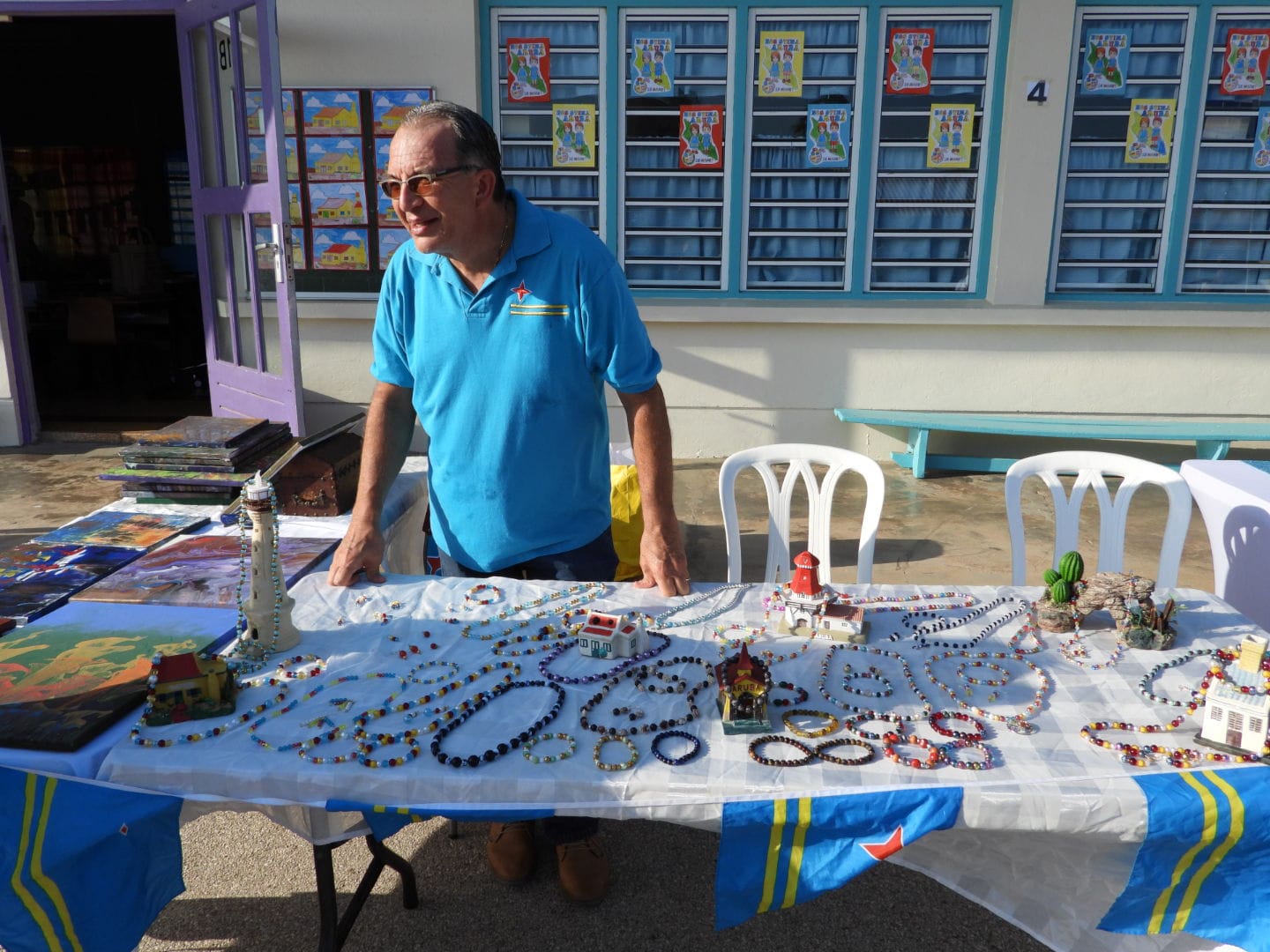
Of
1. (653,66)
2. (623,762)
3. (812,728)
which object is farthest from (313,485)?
(653,66)

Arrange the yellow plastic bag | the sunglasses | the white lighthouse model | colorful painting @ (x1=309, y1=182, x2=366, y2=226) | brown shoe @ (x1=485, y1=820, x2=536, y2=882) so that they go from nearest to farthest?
1. the white lighthouse model
2. the sunglasses
3. brown shoe @ (x1=485, y1=820, x2=536, y2=882)
4. the yellow plastic bag
5. colorful painting @ (x1=309, y1=182, x2=366, y2=226)

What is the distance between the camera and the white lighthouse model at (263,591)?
6.09 feet

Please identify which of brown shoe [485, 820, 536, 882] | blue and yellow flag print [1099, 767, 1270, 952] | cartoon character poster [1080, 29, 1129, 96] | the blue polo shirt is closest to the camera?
blue and yellow flag print [1099, 767, 1270, 952]

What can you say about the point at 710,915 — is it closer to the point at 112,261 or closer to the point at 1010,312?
the point at 1010,312

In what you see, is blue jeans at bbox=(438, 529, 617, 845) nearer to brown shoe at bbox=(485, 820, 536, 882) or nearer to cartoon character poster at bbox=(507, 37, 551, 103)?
brown shoe at bbox=(485, 820, 536, 882)

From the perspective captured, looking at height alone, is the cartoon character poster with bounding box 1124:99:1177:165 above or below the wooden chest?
above

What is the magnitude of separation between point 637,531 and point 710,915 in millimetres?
1859

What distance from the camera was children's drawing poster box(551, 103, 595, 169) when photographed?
243 inches

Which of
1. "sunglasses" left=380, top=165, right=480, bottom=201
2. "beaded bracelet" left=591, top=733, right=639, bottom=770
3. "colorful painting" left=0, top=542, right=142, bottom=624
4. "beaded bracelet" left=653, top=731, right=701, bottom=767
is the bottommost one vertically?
"beaded bracelet" left=591, top=733, right=639, bottom=770

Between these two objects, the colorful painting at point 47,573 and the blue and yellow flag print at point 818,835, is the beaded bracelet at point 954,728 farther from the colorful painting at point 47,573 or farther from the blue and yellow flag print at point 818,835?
the colorful painting at point 47,573

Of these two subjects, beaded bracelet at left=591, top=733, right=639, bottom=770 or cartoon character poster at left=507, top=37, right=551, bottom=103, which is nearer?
beaded bracelet at left=591, top=733, right=639, bottom=770

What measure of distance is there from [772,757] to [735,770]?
0.23 feet

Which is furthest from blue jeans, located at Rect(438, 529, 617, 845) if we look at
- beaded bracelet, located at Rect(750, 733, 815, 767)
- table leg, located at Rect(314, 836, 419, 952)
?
beaded bracelet, located at Rect(750, 733, 815, 767)

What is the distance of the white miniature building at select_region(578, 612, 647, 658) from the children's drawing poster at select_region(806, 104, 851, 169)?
16.4 ft
